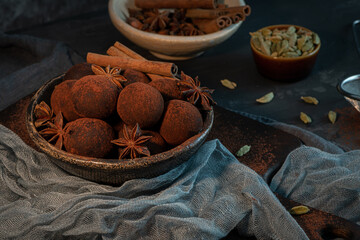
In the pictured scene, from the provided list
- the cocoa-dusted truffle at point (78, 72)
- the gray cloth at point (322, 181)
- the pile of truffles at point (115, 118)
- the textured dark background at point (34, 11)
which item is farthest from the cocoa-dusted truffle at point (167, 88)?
the textured dark background at point (34, 11)

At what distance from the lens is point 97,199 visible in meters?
1.06

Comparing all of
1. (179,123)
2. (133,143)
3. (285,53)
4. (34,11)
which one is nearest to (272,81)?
(285,53)

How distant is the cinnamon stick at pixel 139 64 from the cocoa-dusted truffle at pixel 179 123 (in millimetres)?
198

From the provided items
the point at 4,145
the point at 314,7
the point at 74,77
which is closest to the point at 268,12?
the point at 314,7

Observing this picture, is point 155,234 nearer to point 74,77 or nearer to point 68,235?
point 68,235

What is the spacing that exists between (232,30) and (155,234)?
114cm

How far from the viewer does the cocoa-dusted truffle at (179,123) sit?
108 cm

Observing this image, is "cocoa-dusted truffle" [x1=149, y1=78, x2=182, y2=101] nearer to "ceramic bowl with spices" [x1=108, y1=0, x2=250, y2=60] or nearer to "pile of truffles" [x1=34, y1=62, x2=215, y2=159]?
"pile of truffles" [x1=34, y1=62, x2=215, y2=159]

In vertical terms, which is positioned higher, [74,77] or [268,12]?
[74,77]

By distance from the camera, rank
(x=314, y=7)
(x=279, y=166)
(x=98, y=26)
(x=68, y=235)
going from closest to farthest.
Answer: (x=68, y=235)
(x=279, y=166)
(x=98, y=26)
(x=314, y=7)

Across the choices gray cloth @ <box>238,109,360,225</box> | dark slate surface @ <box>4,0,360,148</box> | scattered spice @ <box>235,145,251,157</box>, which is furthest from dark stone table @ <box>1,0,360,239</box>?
scattered spice @ <box>235,145,251,157</box>

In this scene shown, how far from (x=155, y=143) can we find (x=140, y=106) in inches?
4.5

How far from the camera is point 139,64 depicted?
132 cm

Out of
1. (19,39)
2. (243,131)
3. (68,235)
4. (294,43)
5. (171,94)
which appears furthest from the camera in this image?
(19,39)
